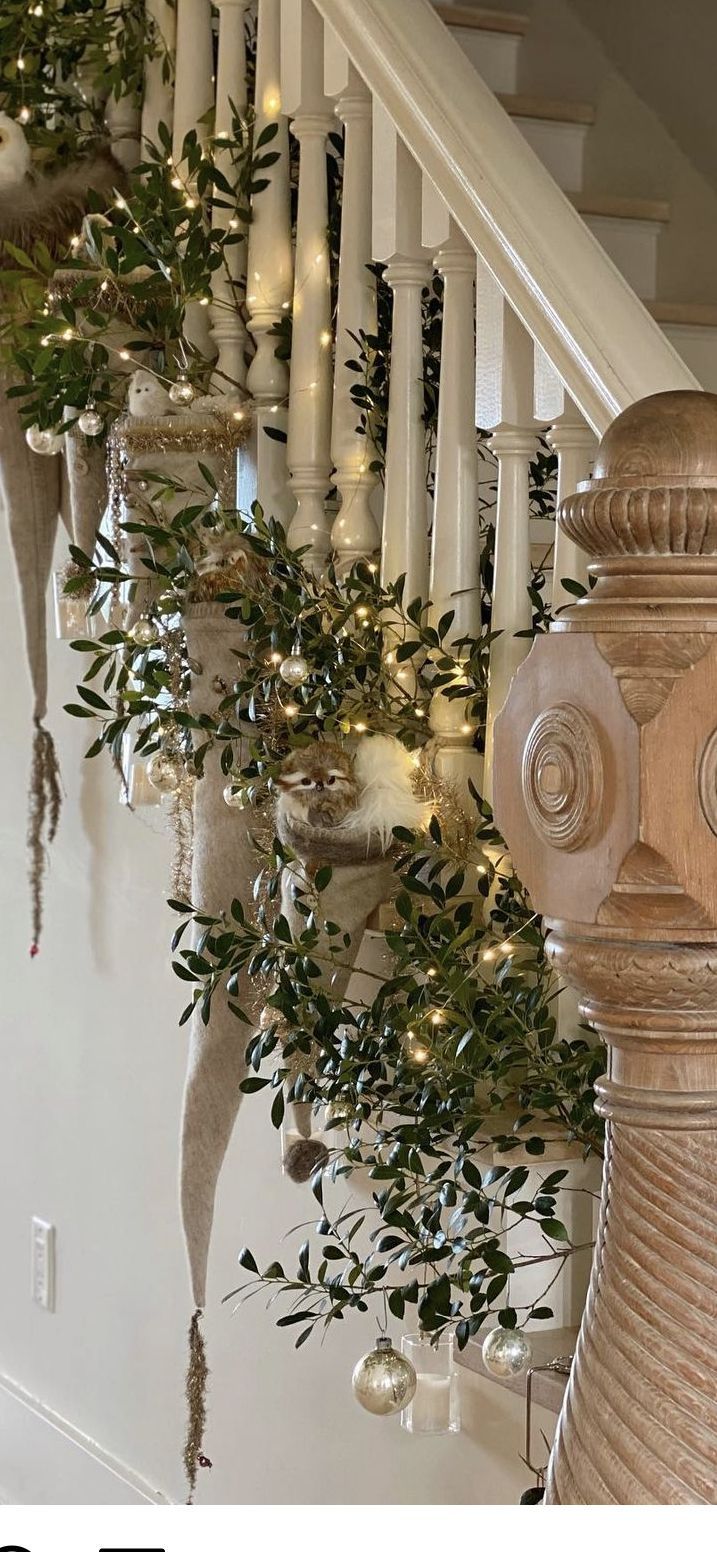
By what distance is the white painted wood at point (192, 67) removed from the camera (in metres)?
1.88

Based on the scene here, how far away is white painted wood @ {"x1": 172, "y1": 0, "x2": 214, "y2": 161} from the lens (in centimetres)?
188

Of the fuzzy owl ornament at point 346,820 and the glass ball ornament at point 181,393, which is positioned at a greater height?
the glass ball ornament at point 181,393

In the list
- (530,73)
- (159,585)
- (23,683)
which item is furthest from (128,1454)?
(530,73)

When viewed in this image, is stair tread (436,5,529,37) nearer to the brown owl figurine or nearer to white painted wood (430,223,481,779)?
white painted wood (430,223,481,779)

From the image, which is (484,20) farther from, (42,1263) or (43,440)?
(42,1263)

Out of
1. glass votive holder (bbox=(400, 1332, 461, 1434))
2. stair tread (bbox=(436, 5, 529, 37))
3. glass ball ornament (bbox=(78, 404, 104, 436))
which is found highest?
stair tread (bbox=(436, 5, 529, 37))

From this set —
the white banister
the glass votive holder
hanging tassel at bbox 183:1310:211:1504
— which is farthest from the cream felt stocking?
the glass votive holder

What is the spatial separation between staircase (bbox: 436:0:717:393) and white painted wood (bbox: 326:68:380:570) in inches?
34.3

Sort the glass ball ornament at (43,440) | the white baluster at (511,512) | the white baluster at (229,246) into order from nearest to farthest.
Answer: the white baluster at (511,512) → the white baluster at (229,246) → the glass ball ornament at (43,440)

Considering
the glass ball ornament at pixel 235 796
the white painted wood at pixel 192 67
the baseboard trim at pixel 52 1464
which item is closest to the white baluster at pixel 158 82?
the white painted wood at pixel 192 67

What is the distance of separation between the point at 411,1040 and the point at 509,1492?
1.84 ft

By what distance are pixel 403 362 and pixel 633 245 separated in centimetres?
113

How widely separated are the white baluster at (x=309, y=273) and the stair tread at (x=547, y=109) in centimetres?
81

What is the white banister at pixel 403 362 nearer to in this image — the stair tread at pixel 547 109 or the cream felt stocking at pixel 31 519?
the cream felt stocking at pixel 31 519
